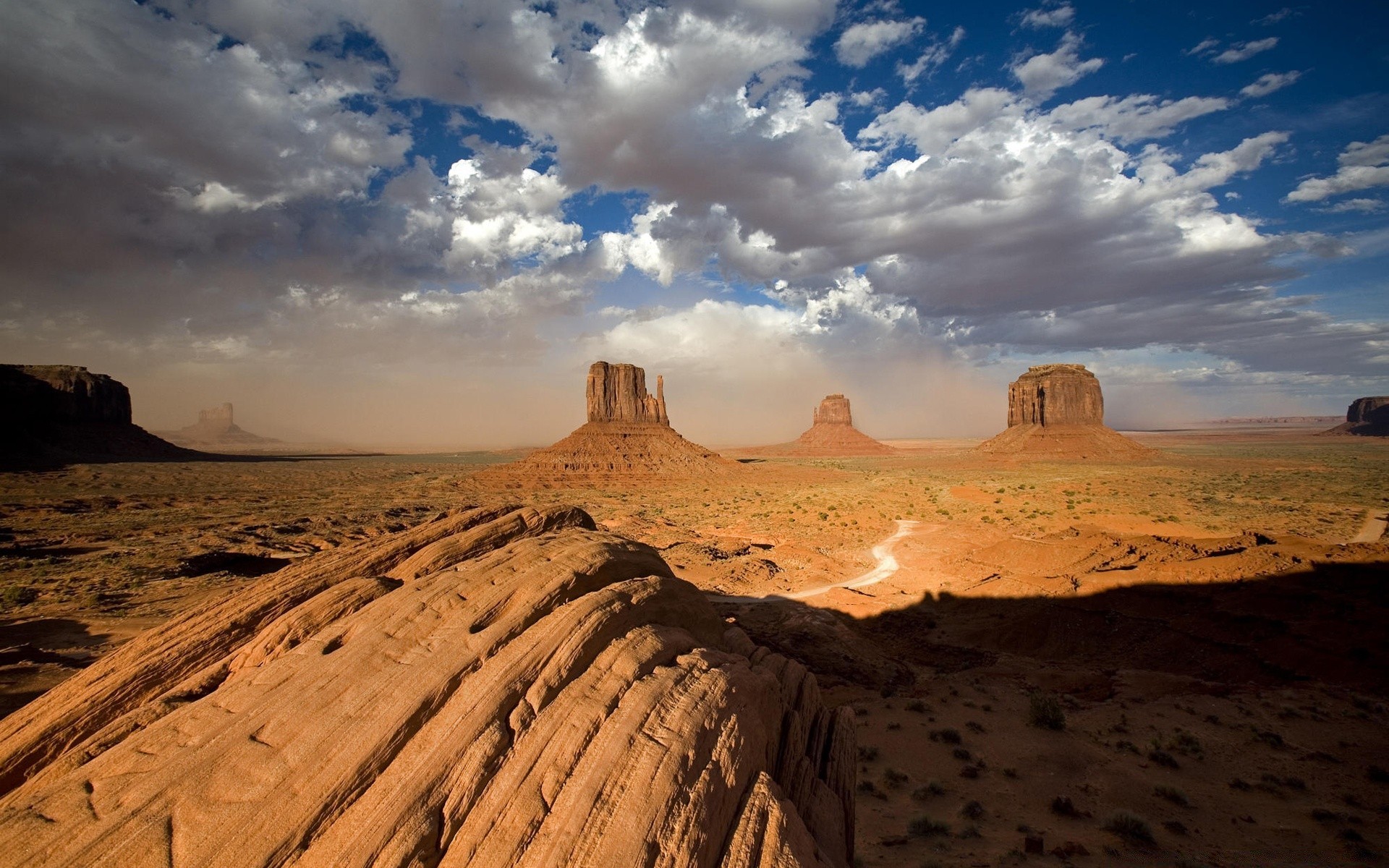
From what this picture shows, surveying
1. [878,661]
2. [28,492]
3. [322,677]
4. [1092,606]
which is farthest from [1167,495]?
[28,492]

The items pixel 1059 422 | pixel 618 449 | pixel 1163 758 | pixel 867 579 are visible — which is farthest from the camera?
pixel 1059 422

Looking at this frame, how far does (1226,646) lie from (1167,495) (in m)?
41.5

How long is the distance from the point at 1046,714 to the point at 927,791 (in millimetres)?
4531

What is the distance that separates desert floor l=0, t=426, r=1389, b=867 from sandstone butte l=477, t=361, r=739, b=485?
4151 centimetres

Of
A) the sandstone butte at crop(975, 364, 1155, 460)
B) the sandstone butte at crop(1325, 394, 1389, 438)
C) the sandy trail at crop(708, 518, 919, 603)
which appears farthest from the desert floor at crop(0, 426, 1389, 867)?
the sandstone butte at crop(1325, 394, 1389, 438)

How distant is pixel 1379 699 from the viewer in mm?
14117

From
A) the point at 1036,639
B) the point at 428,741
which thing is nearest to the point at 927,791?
the point at 428,741

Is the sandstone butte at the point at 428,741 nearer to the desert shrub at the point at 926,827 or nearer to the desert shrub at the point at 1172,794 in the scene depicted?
the desert shrub at the point at 926,827

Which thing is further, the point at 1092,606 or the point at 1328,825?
the point at 1092,606

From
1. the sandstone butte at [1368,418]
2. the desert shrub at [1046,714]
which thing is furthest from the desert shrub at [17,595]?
the sandstone butte at [1368,418]

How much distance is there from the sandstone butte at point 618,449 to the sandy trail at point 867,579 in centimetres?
5380

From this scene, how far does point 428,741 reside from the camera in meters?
5.44

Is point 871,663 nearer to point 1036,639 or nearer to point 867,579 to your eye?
point 1036,639

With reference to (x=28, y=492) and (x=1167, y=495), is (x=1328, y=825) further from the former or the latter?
(x=28, y=492)
